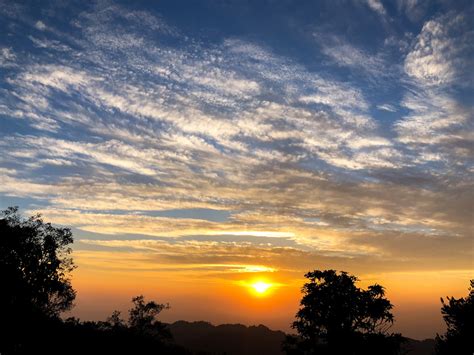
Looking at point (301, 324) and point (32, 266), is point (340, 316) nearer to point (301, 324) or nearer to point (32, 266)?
point (301, 324)

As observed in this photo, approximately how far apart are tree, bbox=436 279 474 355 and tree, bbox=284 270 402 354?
8.27 meters

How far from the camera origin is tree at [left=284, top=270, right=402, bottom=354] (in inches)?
2029

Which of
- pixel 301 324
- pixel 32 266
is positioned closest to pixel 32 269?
pixel 32 266

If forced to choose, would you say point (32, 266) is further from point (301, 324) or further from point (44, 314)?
point (301, 324)

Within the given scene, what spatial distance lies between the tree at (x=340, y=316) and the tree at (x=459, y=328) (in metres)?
8.27

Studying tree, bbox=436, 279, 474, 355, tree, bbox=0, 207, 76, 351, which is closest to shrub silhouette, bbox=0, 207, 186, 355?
tree, bbox=0, 207, 76, 351

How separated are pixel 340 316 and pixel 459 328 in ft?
47.5

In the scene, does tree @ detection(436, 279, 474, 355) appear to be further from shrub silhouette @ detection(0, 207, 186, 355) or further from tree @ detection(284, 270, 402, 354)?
shrub silhouette @ detection(0, 207, 186, 355)

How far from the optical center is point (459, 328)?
1751 inches

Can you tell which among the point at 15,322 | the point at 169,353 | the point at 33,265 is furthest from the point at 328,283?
the point at 33,265

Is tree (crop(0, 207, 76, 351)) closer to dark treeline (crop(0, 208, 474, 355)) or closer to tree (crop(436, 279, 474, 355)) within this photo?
dark treeline (crop(0, 208, 474, 355))

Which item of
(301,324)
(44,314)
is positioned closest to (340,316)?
(301,324)

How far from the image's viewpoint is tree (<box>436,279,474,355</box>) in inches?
1654

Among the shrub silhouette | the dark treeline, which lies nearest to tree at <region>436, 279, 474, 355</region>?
the dark treeline
